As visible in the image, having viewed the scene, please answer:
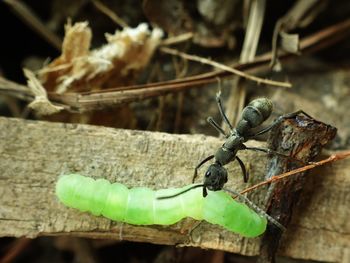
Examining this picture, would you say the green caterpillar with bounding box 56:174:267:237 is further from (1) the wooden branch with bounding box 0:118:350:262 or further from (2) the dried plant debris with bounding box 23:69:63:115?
(2) the dried plant debris with bounding box 23:69:63:115

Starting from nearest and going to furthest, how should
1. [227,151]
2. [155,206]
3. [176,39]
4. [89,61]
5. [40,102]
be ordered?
1. [155,206]
2. [227,151]
3. [40,102]
4. [89,61]
5. [176,39]

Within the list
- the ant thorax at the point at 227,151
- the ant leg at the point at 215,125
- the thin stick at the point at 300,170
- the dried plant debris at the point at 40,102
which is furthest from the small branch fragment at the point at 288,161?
the dried plant debris at the point at 40,102

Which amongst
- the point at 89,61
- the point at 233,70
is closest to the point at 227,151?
the point at 233,70

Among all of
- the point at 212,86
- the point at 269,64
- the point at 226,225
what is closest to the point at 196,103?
the point at 212,86

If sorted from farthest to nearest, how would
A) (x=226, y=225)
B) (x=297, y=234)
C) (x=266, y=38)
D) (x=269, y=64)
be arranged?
(x=266, y=38) → (x=269, y=64) → (x=297, y=234) → (x=226, y=225)

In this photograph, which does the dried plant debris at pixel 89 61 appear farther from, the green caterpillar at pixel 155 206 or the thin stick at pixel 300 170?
the thin stick at pixel 300 170

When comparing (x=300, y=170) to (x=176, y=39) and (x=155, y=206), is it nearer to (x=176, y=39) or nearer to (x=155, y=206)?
(x=155, y=206)

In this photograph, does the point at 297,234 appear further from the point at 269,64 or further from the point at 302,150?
the point at 269,64
